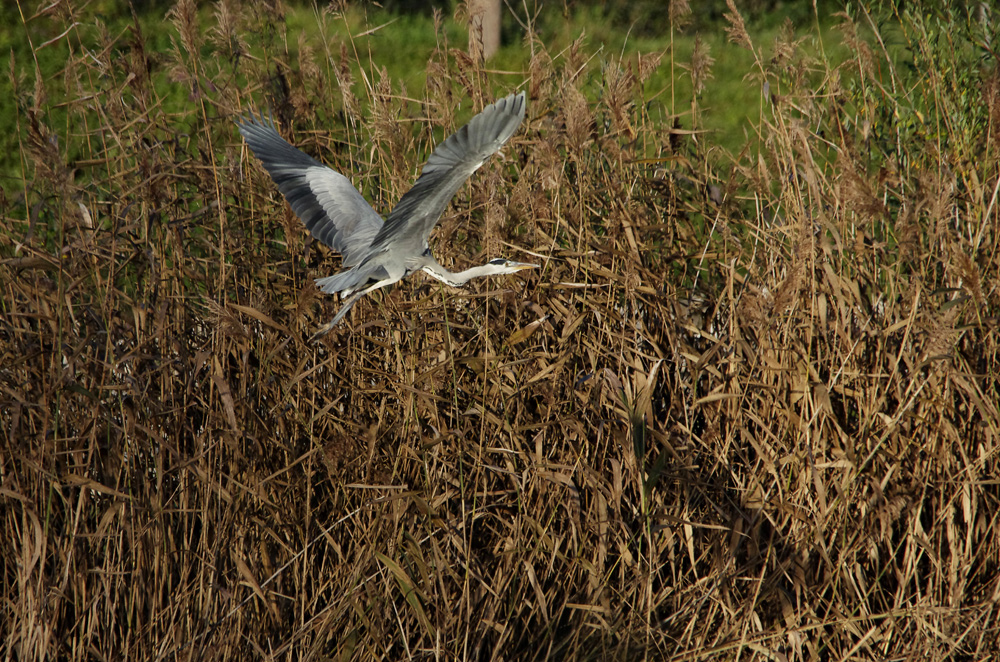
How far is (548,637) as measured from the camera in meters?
2.32

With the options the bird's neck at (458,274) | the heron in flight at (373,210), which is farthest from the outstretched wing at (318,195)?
the bird's neck at (458,274)

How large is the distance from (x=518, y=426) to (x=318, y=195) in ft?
3.12

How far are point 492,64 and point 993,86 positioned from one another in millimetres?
5440

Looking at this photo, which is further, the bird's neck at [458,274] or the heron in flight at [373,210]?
the bird's neck at [458,274]

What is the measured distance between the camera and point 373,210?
2727 millimetres

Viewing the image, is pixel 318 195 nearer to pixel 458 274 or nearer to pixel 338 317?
pixel 458 274

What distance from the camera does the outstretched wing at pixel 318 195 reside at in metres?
2.63

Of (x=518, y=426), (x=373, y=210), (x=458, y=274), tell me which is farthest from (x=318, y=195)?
(x=518, y=426)

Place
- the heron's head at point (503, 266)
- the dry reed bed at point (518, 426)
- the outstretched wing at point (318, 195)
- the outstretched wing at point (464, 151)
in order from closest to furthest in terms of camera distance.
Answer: the outstretched wing at point (464, 151) → the dry reed bed at point (518, 426) → the heron's head at point (503, 266) → the outstretched wing at point (318, 195)

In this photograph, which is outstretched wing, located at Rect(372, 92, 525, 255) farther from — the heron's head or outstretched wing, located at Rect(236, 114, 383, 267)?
outstretched wing, located at Rect(236, 114, 383, 267)

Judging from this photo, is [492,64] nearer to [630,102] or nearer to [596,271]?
[630,102]

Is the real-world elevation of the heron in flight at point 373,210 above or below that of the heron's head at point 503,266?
above

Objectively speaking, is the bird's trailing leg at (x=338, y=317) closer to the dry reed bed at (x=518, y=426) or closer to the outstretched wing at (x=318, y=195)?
the dry reed bed at (x=518, y=426)

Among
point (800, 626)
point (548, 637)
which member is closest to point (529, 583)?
point (548, 637)
